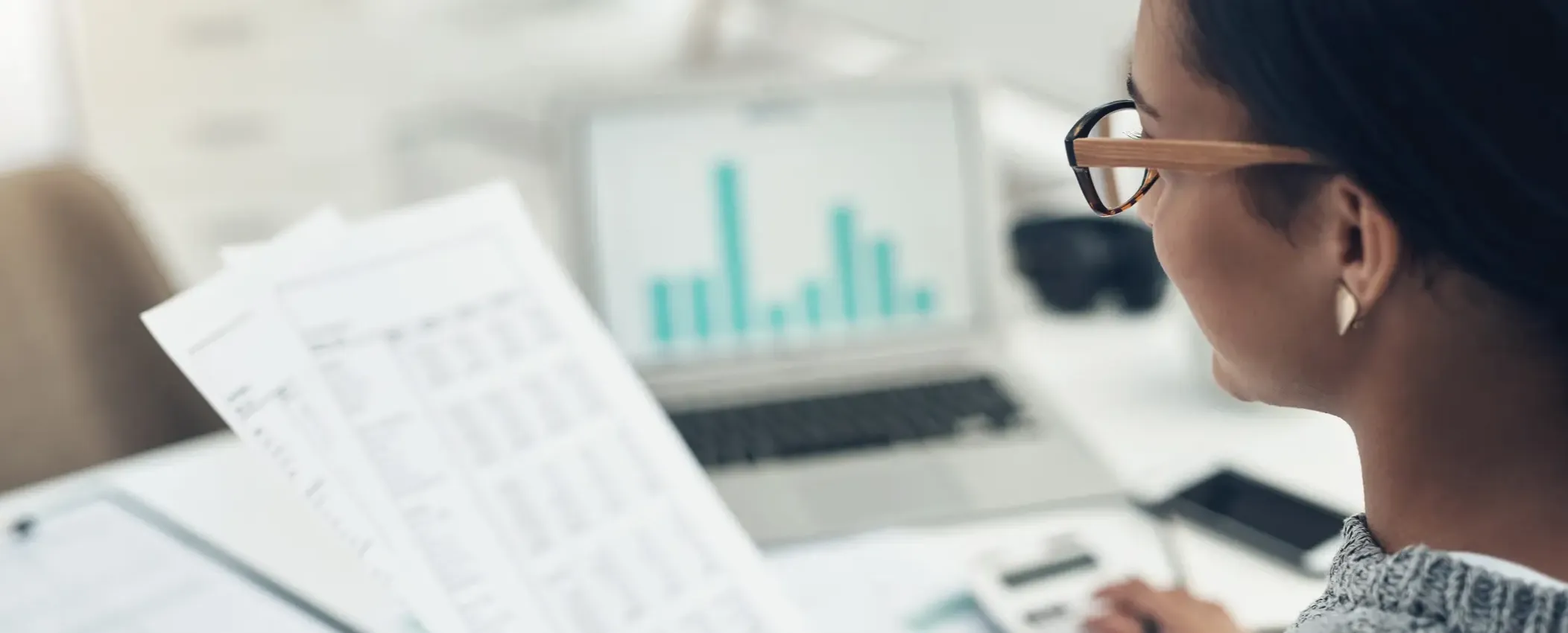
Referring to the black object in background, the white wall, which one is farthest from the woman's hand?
the white wall

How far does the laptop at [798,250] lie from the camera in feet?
3.26

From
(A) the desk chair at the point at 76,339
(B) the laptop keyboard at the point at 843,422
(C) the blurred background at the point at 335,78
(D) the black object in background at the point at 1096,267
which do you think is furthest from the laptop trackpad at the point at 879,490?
(C) the blurred background at the point at 335,78

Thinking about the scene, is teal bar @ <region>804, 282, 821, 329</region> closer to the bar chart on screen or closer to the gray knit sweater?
the bar chart on screen

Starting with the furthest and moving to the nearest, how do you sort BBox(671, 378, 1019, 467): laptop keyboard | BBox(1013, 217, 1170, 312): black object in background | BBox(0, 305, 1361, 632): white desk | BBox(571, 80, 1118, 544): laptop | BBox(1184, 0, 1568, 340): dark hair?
1. BBox(1013, 217, 1170, 312): black object in background
2. BBox(571, 80, 1118, 544): laptop
3. BBox(671, 378, 1019, 467): laptop keyboard
4. BBox(0, 305, 1361, 632): white desk
5. BBox(1184, 0, 1568, 340): dark hair

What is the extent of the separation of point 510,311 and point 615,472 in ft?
0.33

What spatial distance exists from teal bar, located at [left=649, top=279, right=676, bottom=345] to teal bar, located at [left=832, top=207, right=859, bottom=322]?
0.49ft

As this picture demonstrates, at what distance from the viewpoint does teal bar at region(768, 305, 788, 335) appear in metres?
1.02

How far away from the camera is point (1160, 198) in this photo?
0.45 meters

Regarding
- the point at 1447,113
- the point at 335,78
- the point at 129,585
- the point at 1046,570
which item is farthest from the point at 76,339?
the point at 1447,113

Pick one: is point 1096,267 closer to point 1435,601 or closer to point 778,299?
point 778,299

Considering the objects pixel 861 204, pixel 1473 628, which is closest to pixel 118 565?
pixel 861 204

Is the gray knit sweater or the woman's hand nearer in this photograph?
the gray knit sweater

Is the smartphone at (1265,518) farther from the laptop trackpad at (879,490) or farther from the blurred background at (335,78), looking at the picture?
the blurred background at (335,78)

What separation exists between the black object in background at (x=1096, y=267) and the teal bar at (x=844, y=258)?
28cm
